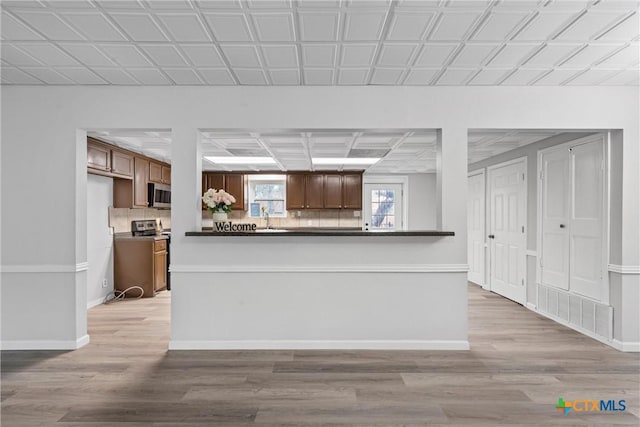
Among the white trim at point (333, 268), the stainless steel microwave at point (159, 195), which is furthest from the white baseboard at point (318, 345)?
the stainless steel microwave at point (159, 195)

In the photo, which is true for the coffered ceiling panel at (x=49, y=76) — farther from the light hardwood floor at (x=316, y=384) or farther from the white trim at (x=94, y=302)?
the white trim at (x=94, y=302)

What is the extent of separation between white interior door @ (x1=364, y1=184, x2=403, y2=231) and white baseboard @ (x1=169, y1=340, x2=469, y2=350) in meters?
5.56

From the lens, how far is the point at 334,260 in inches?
139

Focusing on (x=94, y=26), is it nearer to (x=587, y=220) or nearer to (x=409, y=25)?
(x=409, y=25)

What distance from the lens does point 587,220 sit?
13.3ft

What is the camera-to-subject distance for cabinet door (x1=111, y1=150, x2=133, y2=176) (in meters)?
5.32

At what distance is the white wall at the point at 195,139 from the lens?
348 centimetres

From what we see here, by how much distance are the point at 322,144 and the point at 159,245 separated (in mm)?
3038

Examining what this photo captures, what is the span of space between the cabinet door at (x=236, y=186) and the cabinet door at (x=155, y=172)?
5.92ft

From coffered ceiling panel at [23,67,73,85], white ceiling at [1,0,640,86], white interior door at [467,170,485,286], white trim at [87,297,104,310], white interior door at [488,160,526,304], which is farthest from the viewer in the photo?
white interior door at [467,170,485,286]

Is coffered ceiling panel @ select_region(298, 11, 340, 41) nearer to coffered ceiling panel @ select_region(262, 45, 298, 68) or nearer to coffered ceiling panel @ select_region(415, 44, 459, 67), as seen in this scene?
coffered ceiling panel @ select_region(262, 45, 298, 68)

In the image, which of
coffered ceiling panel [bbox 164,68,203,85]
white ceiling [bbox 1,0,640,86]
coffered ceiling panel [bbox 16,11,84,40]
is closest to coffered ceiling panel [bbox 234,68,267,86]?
white ceiling [bbox 1,0,640,86]

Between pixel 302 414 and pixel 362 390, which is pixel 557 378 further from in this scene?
pixel 302 414

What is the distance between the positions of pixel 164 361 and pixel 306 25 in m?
2.81
